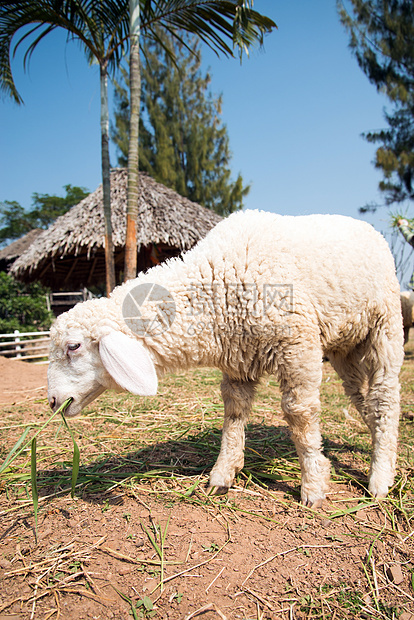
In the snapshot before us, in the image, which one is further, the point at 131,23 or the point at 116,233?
the point at 116,233

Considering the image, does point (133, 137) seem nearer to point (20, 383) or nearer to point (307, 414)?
point (20, 383)

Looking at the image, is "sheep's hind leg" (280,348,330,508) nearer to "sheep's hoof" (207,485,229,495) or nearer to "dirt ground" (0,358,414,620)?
"dirt ground" (0,358,414,620)

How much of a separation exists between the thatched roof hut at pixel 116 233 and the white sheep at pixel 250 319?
7279 millimetres

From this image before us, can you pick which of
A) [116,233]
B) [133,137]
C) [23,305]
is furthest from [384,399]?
[23,305]

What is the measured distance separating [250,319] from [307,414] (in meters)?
0.64

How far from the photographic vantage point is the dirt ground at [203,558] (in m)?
1.55

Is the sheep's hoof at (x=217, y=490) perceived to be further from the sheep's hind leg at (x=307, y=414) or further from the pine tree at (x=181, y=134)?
the pine tree at (x=181, y=134)

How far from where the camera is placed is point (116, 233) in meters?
9.73

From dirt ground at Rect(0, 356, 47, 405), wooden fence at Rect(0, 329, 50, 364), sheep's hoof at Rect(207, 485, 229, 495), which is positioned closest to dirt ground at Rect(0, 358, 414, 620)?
sheep's hoof at Rect(207, 485, 229, 495)

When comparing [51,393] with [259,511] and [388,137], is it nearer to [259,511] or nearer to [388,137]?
[259,511]

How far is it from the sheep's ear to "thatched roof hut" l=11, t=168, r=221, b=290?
761 centimetres

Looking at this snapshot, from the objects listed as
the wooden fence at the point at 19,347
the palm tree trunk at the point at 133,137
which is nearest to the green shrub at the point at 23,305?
the wooden fence at the point at 19,347

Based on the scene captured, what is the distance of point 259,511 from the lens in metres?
2.20

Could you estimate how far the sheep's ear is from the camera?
1.93 metres
